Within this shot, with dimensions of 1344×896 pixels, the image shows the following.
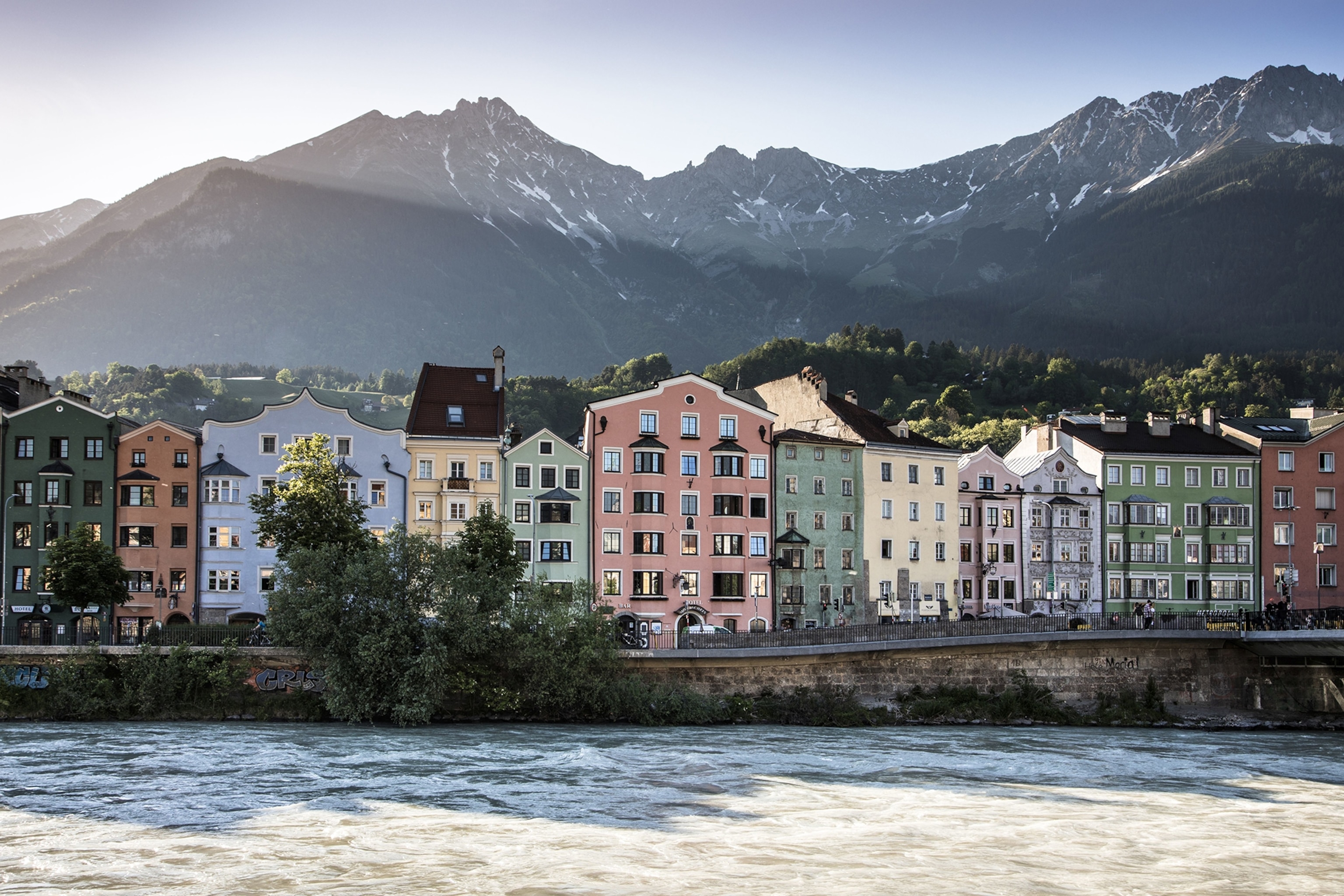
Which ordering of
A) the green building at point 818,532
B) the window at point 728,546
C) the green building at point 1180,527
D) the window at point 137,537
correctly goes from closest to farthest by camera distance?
the window at point 137,537
the window at point 728,546
the green building at point 818,532
the green building at point 1180,527

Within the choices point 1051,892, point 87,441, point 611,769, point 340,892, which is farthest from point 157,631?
point 1051,892

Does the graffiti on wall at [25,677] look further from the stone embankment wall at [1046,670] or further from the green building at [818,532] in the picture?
the green building at [818,532]

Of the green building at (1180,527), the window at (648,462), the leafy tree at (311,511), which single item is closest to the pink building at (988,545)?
the green building at (1180,527)

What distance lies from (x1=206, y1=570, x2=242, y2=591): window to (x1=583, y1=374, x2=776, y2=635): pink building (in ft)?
65.5

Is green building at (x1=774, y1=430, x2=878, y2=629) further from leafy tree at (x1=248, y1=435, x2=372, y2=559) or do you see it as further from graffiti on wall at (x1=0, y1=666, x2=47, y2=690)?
graffiti on wall at (x1=0, y1=666, x2=47, y2=690)

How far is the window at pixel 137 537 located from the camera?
236 feet

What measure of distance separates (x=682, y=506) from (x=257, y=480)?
80.1 ft

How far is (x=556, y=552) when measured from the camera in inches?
2931

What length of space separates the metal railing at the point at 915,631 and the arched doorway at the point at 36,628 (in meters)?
31.8

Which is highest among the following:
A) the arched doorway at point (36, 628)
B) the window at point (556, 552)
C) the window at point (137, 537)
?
the window at point (137, 537)

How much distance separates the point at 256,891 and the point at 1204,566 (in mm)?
74038

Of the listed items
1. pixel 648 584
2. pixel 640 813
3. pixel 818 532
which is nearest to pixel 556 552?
pixel 648 584

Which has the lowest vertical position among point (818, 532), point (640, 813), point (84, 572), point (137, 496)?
point (640, 813)

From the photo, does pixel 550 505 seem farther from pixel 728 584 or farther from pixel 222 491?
pixel 222 491
